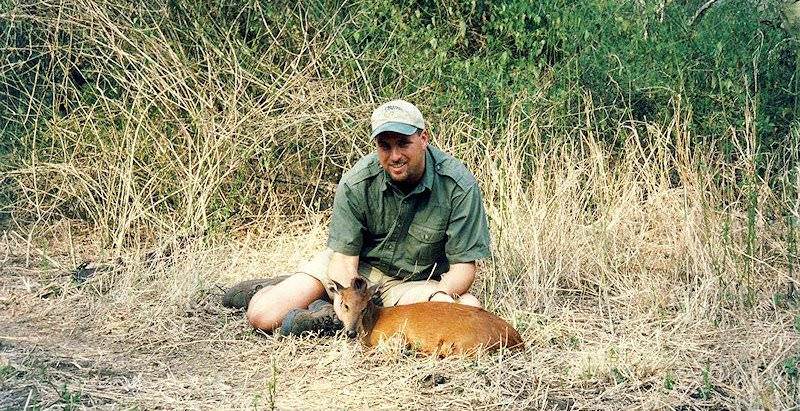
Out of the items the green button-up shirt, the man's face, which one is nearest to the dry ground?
the green button-up shirt

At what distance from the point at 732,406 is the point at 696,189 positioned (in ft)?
8.57

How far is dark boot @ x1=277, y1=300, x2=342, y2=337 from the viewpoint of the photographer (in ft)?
18.4

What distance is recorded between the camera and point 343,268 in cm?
570

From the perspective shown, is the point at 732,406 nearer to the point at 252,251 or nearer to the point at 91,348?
the point at 91,348

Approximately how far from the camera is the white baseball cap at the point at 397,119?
525 cm

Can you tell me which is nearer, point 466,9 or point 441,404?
point 441,404

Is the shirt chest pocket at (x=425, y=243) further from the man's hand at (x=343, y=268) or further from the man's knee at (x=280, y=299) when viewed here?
the man's knee at (x=280, y=299)

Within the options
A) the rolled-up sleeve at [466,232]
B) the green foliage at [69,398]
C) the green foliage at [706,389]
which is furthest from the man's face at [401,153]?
the green foliage at [69,398]

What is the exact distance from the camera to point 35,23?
8.50 metres

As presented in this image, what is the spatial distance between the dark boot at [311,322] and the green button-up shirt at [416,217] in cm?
37

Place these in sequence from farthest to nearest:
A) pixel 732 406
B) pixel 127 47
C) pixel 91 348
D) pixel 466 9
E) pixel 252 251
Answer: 1. pixel 466 9
2. pixel 127 47
3. pixel 252 251
4. pixel 91 348
5. pixel 732 406

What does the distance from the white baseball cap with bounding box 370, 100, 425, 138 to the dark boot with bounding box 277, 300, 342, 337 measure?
1.09 m

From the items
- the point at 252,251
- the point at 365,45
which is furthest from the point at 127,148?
the point at 365,45

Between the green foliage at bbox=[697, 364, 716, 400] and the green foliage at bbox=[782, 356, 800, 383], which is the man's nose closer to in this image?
the green foliage at bbox=[697, 364, 716, 400]
